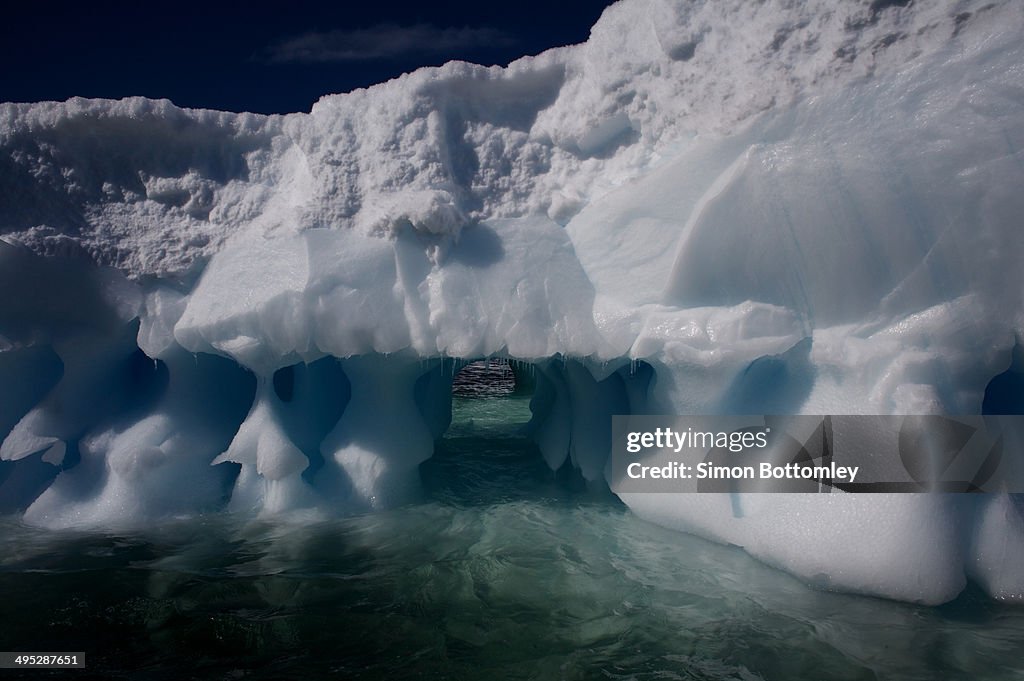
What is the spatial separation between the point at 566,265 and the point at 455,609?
176cm

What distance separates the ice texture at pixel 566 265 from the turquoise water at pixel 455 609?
214 millimetres

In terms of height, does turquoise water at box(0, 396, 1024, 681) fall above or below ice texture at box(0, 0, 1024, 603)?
below

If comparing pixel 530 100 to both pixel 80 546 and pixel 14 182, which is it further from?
pixel 80 546

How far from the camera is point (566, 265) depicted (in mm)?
3492

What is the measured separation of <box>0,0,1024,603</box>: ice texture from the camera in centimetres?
268

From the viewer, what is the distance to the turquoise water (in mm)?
2189

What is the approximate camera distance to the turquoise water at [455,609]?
86.2 inches

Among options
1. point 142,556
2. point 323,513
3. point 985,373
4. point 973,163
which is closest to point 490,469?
point 323,513

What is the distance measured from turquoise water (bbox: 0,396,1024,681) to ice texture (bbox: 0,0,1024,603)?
0.70 feet

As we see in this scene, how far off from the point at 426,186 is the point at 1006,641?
3095 mm

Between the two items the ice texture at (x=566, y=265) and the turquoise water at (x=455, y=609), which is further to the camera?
the ice texture at (x=566, y=265)

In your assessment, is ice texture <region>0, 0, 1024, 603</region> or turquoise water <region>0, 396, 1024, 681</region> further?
ice texture <region>0, 0, 1024, 603</region>

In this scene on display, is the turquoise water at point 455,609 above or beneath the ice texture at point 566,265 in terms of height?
beneath

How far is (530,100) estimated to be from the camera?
3.86 meters
